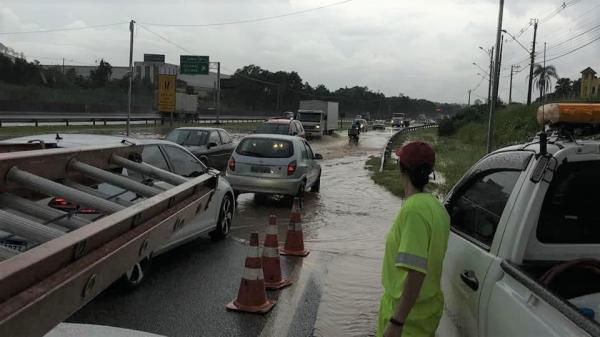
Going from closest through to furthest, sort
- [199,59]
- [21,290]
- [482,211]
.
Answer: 1. [21,290]
2. [482,211]
3. [199,59]

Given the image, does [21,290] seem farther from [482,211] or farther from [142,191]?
[482,211]

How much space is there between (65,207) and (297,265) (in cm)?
547

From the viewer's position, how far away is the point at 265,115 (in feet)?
322

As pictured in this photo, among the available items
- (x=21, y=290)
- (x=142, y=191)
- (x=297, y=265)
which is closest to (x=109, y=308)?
(x=297, y=265)

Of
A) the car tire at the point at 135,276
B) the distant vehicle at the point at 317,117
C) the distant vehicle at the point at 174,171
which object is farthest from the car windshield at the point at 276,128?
the distant vehicle at the point at 317,117

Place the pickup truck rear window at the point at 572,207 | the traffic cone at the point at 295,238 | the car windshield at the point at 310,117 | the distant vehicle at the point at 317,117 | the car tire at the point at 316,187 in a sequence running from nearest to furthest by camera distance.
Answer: the pickup truck rear window at the point at 572,207, the traffic cone at the point at 295,238, the car tire at the point at 316,187, the distant vehicle at the point at 317,117, the car windshield at the point at 310,117

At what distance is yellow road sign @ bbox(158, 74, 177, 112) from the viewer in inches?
1852

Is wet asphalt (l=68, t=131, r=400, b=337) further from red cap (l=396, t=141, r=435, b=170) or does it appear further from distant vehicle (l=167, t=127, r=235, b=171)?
distant vehicle (l=167, t=127, r=235, b=171)

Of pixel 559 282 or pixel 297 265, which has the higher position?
pixel 559 282

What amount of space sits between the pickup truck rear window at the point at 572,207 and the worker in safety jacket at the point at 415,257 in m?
0.64

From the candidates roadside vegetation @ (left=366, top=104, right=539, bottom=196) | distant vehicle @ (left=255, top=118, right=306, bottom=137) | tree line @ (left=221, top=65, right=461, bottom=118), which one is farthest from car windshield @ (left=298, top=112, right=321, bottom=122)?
tree line @ (left=221, top=65, right=461, bottom=118)

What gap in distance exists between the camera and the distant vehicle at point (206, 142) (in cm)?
1747

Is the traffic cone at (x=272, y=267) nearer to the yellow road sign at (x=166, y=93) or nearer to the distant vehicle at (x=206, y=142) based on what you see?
the distant vehicle at (x=206, y=142)

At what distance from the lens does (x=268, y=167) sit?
13.3m
